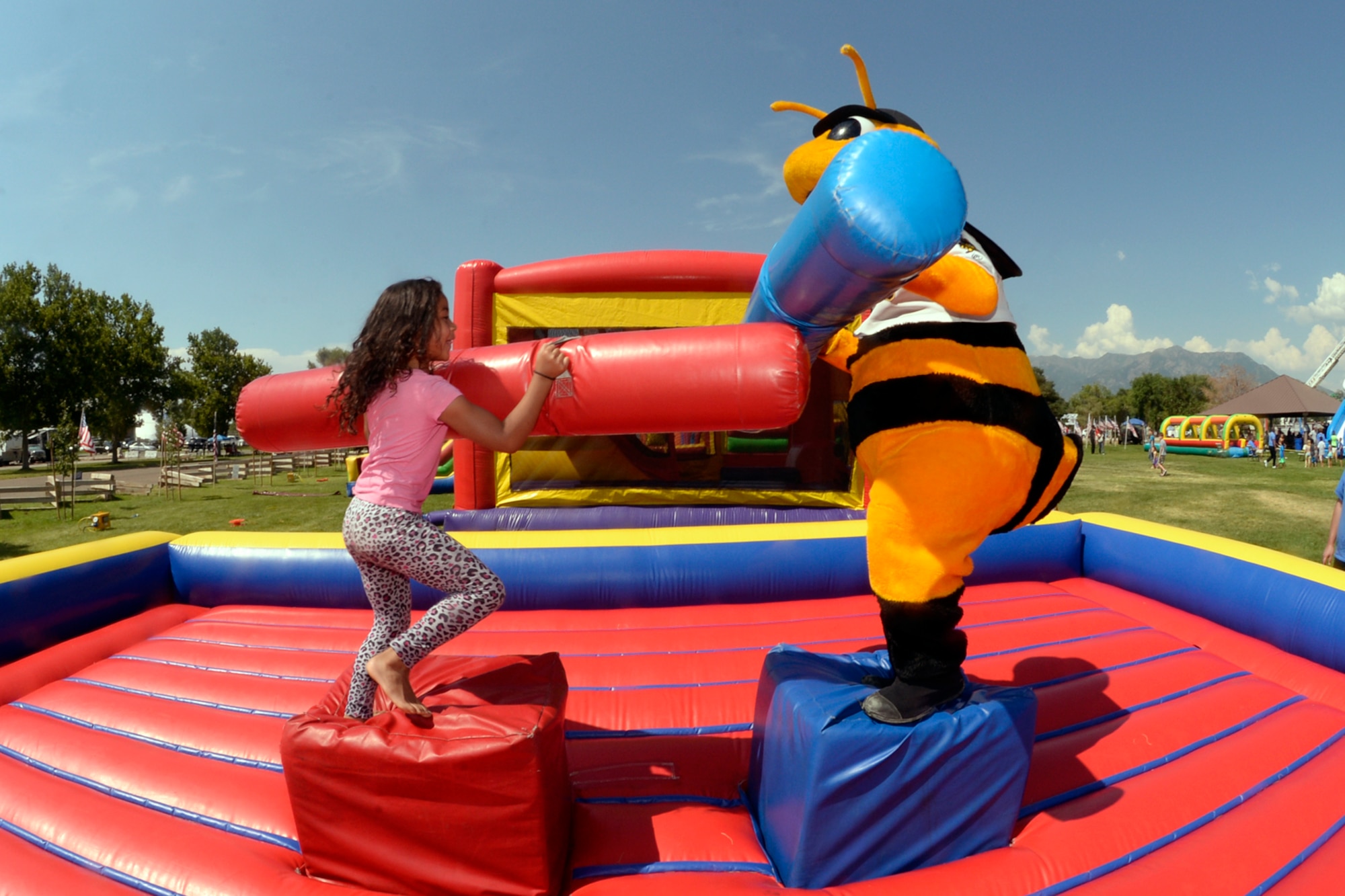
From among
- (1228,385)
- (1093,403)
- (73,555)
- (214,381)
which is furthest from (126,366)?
(1228,385)

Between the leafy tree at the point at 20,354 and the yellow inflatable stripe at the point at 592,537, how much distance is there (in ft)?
96.7

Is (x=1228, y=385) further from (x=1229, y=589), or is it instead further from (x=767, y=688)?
(x=767, y=688)

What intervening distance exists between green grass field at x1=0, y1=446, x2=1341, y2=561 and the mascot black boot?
5746 mm

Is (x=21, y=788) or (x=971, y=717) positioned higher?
(x=971, y=717)

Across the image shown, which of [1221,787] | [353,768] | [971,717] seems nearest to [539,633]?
[353,768]

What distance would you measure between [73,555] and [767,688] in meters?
2.90

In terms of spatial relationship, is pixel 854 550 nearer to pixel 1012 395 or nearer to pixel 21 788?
pixel 1012 395

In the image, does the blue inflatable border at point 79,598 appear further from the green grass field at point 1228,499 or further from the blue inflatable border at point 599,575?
the green grass field at point 1228,499

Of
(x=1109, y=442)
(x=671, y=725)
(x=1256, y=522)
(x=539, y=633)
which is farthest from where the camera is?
(x=1109, y=442)

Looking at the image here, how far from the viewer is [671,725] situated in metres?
1.95

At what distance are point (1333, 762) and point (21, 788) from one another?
3.23 metres

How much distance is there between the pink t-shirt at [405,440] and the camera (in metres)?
1.63

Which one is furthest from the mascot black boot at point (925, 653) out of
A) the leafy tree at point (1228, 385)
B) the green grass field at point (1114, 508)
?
the leafy tree at point (1228, 385)

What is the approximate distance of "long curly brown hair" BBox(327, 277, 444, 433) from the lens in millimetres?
1641
